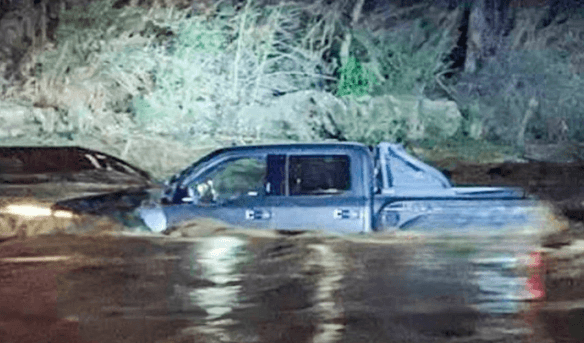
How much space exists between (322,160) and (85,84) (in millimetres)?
13347

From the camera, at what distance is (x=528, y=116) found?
2656 cm

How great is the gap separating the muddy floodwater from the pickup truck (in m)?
0.38

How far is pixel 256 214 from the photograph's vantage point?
12.9 m

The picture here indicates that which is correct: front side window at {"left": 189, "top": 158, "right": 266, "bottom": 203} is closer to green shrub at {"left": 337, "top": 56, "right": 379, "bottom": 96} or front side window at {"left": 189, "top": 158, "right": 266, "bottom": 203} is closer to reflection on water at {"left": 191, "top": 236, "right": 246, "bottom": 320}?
reflection on water at {"left": 191, "top": 236, "right": 246, "bottom": 320}

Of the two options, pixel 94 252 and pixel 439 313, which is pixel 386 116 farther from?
pixel 439 313

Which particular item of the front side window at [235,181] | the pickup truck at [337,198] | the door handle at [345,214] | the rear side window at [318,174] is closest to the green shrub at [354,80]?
the front side window at [235,181]

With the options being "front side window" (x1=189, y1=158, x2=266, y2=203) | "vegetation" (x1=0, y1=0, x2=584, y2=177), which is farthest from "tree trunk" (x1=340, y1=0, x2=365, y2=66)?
"front side window" (x1=189, y1=158, x2=266, y2=203)

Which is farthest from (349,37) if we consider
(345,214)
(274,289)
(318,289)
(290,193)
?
(318,289)

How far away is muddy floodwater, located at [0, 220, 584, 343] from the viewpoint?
971 centimetres

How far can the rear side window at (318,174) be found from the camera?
12828 mm

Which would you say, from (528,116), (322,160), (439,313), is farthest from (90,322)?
(528,116)

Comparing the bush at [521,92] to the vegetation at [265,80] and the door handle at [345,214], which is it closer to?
the vegetation at [265,80]

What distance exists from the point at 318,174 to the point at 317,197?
27 cm

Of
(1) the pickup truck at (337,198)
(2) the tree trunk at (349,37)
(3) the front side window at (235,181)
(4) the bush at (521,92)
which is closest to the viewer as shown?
(1) the pickup truck at (337,198)
